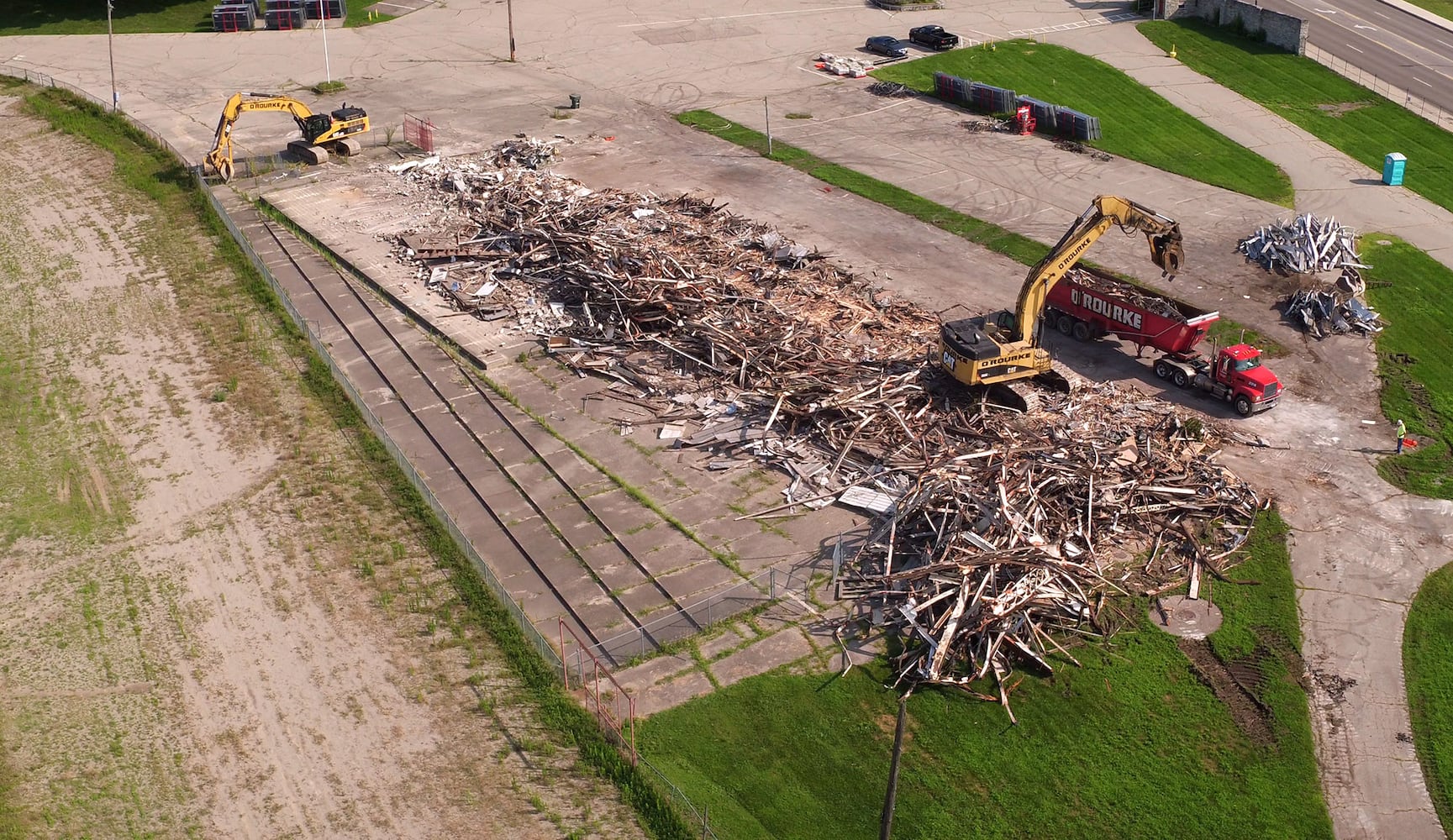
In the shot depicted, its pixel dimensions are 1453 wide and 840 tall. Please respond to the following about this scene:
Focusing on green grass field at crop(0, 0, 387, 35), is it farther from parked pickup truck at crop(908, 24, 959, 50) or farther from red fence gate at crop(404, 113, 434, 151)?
parked pickup truck at crop(908, 24, 959, 50)

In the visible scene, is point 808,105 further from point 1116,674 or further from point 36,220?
point 1116,674

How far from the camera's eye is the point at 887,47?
7338cm

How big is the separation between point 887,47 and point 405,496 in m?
48.5

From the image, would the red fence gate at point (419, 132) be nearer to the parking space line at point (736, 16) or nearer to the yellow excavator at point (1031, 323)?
the parking space line at point (736, 16)

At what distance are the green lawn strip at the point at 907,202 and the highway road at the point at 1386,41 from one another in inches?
1125

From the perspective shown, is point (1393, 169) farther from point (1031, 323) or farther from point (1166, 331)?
point (1031, 323)

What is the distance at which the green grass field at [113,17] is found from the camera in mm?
79812

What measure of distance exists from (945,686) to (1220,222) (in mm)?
31328

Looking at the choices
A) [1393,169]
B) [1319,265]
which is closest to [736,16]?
[1393,169]

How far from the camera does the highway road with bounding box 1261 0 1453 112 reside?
219ft

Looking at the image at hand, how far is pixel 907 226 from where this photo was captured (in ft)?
170

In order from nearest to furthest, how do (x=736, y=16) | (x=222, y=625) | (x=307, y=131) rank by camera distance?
(x=222, y=625) < (x=307, y=131) < (x=736, y=16)

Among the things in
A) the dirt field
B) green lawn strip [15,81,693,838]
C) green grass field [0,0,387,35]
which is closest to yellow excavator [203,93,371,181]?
green lawn strip [15,81,693,838]

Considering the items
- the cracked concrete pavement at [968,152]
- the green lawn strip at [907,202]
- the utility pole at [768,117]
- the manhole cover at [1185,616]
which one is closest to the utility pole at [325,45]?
the cracked concrete pavement at [968,152]
